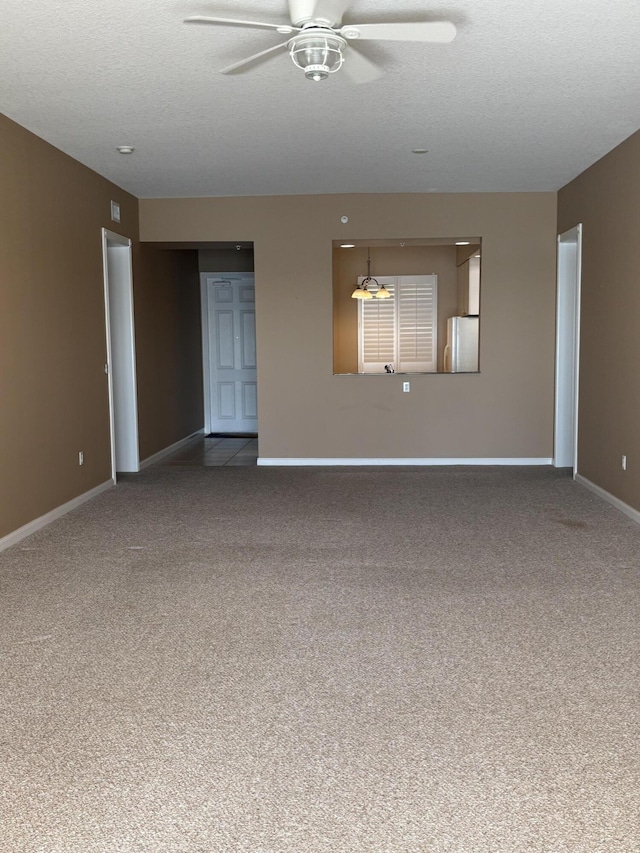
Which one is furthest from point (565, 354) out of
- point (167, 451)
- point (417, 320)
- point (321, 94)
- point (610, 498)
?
point (167, 451)

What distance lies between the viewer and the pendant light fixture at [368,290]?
356 inches

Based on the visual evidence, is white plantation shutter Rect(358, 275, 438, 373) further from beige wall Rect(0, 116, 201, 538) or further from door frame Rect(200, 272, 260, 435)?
beige wall Rect(0, 116, 201, 538)

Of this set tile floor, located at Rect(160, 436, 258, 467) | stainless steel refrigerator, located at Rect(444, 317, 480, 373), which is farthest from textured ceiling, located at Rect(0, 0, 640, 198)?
tile floor, located at Rect(160, 436, 258, 467)

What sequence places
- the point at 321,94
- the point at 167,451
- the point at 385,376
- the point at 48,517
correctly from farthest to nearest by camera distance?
1. the point at 167,451
2. the point at 385,376
3. the point at 48,517
4. the point at 321,94

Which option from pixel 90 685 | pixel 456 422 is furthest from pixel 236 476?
pixel 90 685

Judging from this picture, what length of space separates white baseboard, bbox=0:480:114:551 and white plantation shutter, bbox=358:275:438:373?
449cm

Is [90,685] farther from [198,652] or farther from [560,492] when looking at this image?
[560,492]

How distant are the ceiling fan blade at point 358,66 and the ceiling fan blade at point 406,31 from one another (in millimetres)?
172

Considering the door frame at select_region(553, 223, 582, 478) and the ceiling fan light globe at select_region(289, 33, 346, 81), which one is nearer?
the ceiling fan light globe at select_region(289, 33, 346, 81)

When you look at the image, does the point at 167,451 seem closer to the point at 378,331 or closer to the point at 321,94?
the point at 378,331

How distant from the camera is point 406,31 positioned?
2926 millimetres

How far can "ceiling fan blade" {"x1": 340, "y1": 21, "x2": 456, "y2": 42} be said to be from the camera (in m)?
2.88

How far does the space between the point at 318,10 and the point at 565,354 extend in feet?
15.9

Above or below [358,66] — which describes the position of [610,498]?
below
